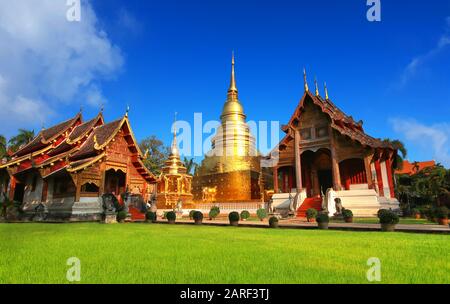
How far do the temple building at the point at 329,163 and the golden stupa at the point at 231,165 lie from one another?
203 inches

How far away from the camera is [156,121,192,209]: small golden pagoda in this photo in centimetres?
2962

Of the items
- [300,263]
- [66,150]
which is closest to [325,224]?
[300,263]

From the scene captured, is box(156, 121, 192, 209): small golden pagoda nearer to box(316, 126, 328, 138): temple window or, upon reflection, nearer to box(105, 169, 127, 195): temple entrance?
box(105, 169, 127, 195): temple entrance

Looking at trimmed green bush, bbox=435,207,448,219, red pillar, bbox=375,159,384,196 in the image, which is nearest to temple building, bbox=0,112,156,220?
red pillar, bbox=375,159,384,196

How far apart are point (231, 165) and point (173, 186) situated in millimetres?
6990

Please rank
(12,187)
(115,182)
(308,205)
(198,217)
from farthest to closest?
(115,182)
(12,187)
(308,205)
(198,217)

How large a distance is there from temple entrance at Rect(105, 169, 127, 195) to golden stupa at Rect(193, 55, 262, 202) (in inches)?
438

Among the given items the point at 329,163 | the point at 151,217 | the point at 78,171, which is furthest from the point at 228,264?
the point at 329,163

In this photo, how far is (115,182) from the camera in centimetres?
2347

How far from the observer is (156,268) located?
415cm

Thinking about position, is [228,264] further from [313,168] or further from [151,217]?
[313,168]
